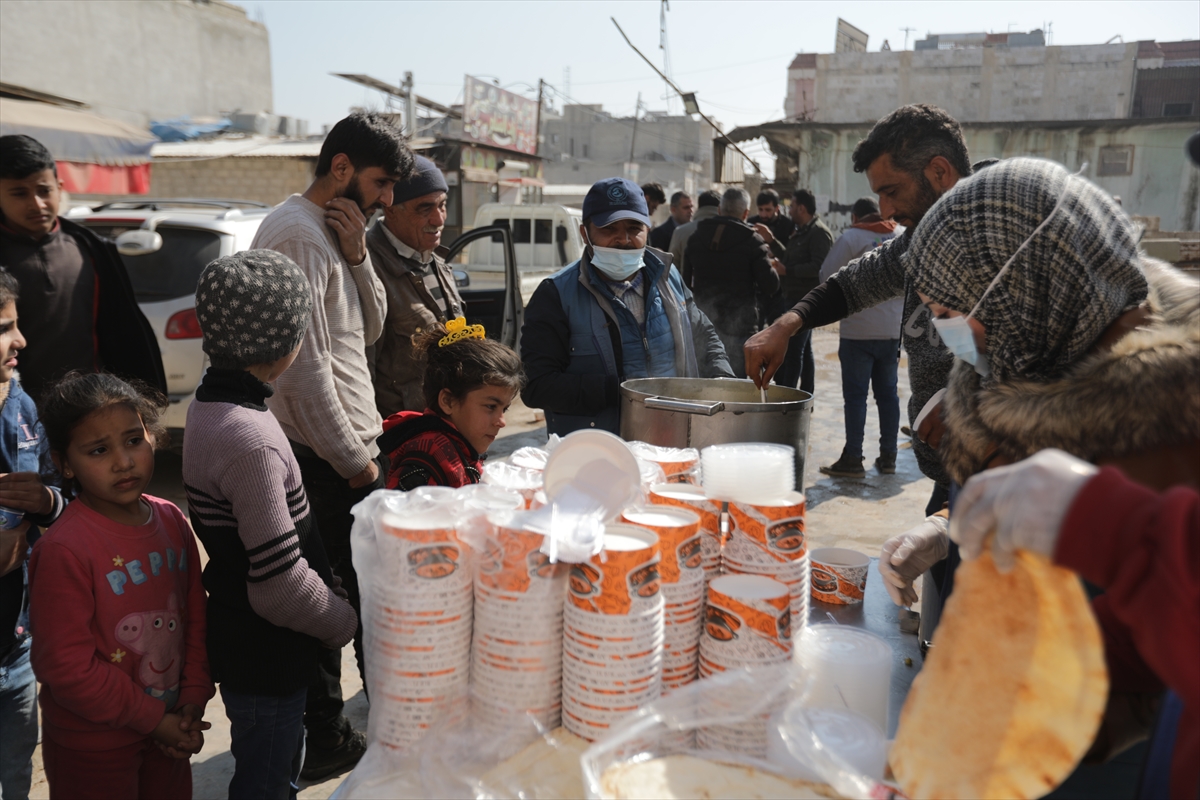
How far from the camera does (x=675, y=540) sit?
131 centimetres

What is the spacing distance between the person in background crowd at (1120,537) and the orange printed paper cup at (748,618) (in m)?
0.43

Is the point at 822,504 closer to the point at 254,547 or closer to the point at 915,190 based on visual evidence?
the point at 915,190

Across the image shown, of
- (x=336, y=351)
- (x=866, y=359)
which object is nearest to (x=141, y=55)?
(x=866, y=359)

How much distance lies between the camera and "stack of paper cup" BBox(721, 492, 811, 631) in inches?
55.2

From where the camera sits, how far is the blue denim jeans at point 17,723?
2113 mm

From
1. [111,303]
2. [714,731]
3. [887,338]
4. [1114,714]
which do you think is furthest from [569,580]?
[887,338]

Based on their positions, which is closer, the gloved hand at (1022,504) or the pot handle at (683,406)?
the gloved hand at (1022,504)

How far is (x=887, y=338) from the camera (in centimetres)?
580

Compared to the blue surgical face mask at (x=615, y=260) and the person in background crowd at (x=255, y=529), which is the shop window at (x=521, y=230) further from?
the person in background crowd at (x=255, y=529)

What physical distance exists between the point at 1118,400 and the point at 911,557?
0.76m

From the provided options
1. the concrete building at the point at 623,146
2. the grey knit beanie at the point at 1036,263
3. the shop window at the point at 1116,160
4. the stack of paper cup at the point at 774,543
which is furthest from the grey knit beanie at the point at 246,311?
the concrete building at the point at 623,146

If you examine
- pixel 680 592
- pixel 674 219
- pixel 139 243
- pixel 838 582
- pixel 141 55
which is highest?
pixel 141 55

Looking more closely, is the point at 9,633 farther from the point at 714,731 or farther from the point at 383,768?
the point at 714,731

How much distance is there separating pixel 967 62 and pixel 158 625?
34.3 metres
